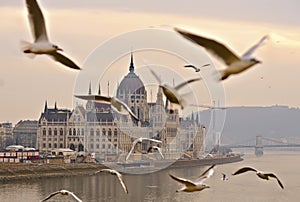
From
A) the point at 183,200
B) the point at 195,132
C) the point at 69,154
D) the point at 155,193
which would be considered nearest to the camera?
the point at 183,200

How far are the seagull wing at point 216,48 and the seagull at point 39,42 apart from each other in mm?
168

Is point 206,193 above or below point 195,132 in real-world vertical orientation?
below

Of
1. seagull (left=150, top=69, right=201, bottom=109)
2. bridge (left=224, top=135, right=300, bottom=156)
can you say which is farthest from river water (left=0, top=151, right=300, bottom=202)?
bridge (left=224, top=135, right=300, bottom=156)

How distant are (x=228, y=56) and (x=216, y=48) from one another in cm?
2

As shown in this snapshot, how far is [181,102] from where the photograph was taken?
1036 mm

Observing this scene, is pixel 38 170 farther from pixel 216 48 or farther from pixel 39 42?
pixel 216 48

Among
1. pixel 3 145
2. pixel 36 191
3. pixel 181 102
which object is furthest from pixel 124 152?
pixel 181 102

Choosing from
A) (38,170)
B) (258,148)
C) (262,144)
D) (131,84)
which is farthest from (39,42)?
(262,144)

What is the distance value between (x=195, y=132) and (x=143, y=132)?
4.38m

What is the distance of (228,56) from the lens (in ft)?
2.64

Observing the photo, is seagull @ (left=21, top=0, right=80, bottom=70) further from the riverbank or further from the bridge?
the bridge

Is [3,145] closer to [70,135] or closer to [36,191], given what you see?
[70,135]

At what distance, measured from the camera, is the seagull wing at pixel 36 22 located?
898mm

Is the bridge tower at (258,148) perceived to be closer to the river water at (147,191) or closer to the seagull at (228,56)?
the river water at (147,191)
